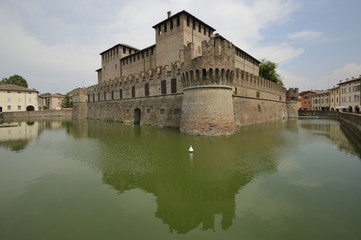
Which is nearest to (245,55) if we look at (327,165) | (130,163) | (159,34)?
(159,34)

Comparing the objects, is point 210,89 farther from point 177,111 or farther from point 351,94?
point 351,94

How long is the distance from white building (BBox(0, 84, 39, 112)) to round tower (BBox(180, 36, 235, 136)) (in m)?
64.6

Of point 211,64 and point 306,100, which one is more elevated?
point 306,100

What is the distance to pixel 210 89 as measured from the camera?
20.4 m

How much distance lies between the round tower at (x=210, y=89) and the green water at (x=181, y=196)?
23.6ft

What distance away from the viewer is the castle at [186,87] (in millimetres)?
20281

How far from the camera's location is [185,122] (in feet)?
71.7

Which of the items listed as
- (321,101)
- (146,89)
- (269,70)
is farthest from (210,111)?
(321,101)

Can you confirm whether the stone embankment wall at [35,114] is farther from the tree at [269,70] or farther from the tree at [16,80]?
the tree at [269,70]

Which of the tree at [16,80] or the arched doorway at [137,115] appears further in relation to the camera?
the tree at [16,80]

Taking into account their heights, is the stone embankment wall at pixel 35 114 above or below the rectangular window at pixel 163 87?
below

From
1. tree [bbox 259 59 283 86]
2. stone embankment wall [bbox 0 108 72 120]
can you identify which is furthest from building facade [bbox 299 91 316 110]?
stone embankment wall [bbox 0 108 72 120]

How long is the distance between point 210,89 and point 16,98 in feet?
222

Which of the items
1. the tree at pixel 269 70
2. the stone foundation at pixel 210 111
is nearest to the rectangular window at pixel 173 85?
the stone foundation at pixel 210 111
